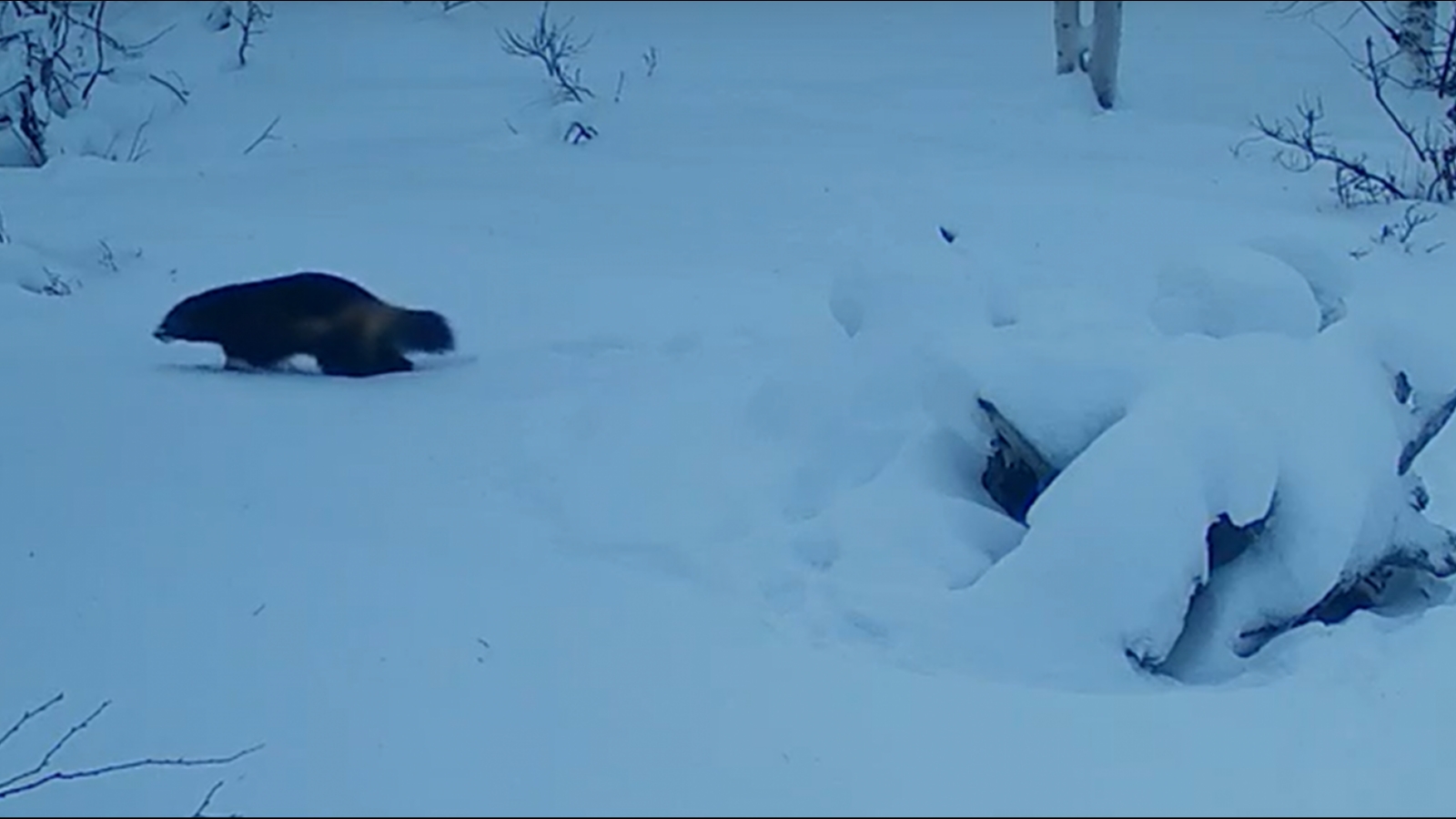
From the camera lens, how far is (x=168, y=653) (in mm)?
3842

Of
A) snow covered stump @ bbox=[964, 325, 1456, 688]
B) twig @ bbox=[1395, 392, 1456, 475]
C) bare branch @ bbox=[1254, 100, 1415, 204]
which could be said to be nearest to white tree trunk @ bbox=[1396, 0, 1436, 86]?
bare branch @ bbox=[1254, 100, 1415, 204]

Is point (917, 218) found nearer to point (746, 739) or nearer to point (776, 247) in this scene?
point (776, 247)

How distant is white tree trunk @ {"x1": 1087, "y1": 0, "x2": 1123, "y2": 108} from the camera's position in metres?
9.27

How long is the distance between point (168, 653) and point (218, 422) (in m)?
1.52

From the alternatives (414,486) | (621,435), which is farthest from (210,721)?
(621,435)

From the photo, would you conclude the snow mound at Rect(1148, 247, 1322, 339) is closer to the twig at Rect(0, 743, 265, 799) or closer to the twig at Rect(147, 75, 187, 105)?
the twig at Rect(0, 743, 265, 799)

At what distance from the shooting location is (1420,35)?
936 cm

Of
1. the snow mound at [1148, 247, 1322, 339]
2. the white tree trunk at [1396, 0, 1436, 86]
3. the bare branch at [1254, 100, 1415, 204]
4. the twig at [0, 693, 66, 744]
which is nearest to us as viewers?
the twig at [0, 693, 66, 744]

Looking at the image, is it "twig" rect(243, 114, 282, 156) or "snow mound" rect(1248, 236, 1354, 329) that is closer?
"snow mound" rect(1248, 236, 1354, 329)

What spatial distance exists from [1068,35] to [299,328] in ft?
18.0

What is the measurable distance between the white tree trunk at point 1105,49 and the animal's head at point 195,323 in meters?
5.28

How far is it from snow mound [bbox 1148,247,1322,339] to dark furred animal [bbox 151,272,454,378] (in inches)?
91.2

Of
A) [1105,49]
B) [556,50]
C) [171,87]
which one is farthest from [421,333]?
[556,50]

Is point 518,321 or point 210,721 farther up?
point 210,721
